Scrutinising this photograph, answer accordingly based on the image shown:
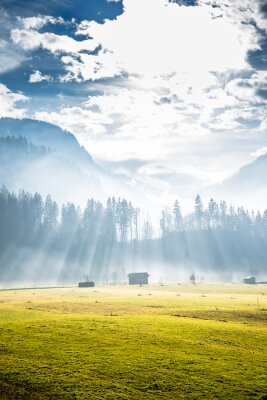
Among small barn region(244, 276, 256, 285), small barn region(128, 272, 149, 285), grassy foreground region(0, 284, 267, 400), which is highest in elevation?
small barn region(128, 272, 149, 285)

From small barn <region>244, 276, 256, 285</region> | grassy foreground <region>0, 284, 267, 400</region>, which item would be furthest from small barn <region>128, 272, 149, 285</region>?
grassy foreground <region>0, 284, 267, 400</region>

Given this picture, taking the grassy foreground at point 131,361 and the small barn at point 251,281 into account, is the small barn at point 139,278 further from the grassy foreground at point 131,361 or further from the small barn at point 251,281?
the grassy foreground at point 131,361

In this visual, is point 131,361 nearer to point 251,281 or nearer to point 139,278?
point 139,278

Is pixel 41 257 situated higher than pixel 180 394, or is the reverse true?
pixel 41 257

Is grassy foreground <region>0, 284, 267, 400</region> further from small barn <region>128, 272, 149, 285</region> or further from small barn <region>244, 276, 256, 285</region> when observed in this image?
small barn <region>244, 276, 256, 285</region>

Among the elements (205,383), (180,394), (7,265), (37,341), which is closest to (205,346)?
(205,383)

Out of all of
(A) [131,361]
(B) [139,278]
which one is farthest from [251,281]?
(A) [131,361]

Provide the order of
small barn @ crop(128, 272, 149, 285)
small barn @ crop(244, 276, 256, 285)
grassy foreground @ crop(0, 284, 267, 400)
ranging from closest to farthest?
1. grassy foreground @ crop(0, 284, 267, 400)
2. small barn @ crop(128, 272, 149, 285)
3. small barn @ crop(244, 276, 256, 285)

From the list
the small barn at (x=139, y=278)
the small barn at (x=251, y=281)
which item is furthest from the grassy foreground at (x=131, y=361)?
the small barn at (x=251, y=281)

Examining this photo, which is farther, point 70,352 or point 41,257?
point 41,257

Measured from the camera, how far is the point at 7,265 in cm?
18038

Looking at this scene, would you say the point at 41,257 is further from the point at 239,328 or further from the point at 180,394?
the point at 180,394

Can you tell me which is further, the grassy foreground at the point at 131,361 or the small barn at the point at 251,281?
the small barn at the point at 251,281

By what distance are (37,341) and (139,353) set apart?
8.11 meters
